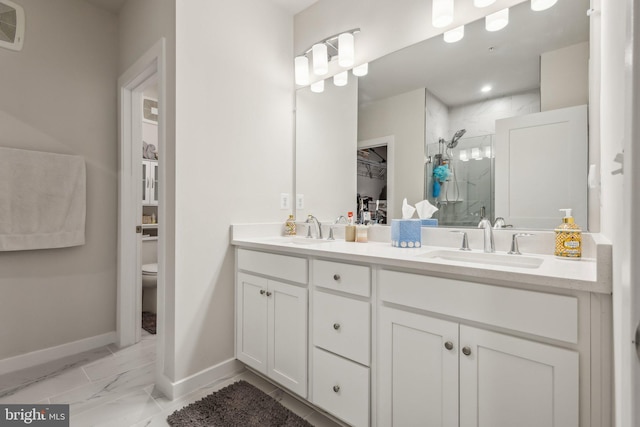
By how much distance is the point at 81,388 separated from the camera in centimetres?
179

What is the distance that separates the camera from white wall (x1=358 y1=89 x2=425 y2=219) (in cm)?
177

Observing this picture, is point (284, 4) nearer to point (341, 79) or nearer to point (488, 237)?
point (341, 79)

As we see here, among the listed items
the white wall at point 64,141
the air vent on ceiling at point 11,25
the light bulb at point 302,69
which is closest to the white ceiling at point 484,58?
the light bulb at point 302,69

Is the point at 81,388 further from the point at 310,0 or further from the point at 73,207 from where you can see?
the point at 310,0

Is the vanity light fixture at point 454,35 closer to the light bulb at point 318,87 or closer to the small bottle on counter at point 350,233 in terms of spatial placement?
the light bulb at point 318,87

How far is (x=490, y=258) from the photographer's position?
4.44ft

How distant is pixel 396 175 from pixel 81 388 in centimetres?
221

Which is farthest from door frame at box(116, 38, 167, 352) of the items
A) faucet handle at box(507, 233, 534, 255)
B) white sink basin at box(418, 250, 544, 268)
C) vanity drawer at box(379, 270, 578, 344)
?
faucet handle at box(507, 233, 534, 255)

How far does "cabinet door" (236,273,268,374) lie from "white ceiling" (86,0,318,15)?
1.95 metres

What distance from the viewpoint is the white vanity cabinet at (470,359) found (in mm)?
875

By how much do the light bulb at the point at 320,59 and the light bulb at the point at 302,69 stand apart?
0.40 feet

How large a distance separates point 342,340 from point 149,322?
224 centimetres

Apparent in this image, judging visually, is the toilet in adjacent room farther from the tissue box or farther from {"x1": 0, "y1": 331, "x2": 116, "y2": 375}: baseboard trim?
the tissue box

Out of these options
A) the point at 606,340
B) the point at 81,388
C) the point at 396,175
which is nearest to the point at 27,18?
the point at 81,388
